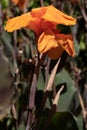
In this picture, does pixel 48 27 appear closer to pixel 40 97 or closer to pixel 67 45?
pixel 67 45

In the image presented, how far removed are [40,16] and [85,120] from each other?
0.39m

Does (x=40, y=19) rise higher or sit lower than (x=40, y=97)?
higher

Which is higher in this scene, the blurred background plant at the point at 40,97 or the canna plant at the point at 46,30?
the canna plant at the point at 46,30

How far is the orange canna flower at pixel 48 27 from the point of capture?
2.20 ft

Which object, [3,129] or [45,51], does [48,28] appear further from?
[3,129]

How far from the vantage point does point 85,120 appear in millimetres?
1004

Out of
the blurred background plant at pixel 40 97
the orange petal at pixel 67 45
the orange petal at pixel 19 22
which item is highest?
the orange petal at pixel 19 22

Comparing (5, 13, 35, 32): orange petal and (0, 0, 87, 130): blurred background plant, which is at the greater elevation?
(5, 13, 35, 32): orange petal

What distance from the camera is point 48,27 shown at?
0.69 m

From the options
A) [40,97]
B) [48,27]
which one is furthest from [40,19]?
[40,97]

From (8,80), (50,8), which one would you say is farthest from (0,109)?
(50,8)

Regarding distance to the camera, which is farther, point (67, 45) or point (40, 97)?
point (40, 97)

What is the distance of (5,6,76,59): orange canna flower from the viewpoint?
669 millimetres

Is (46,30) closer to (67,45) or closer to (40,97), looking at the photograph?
(67,45)
